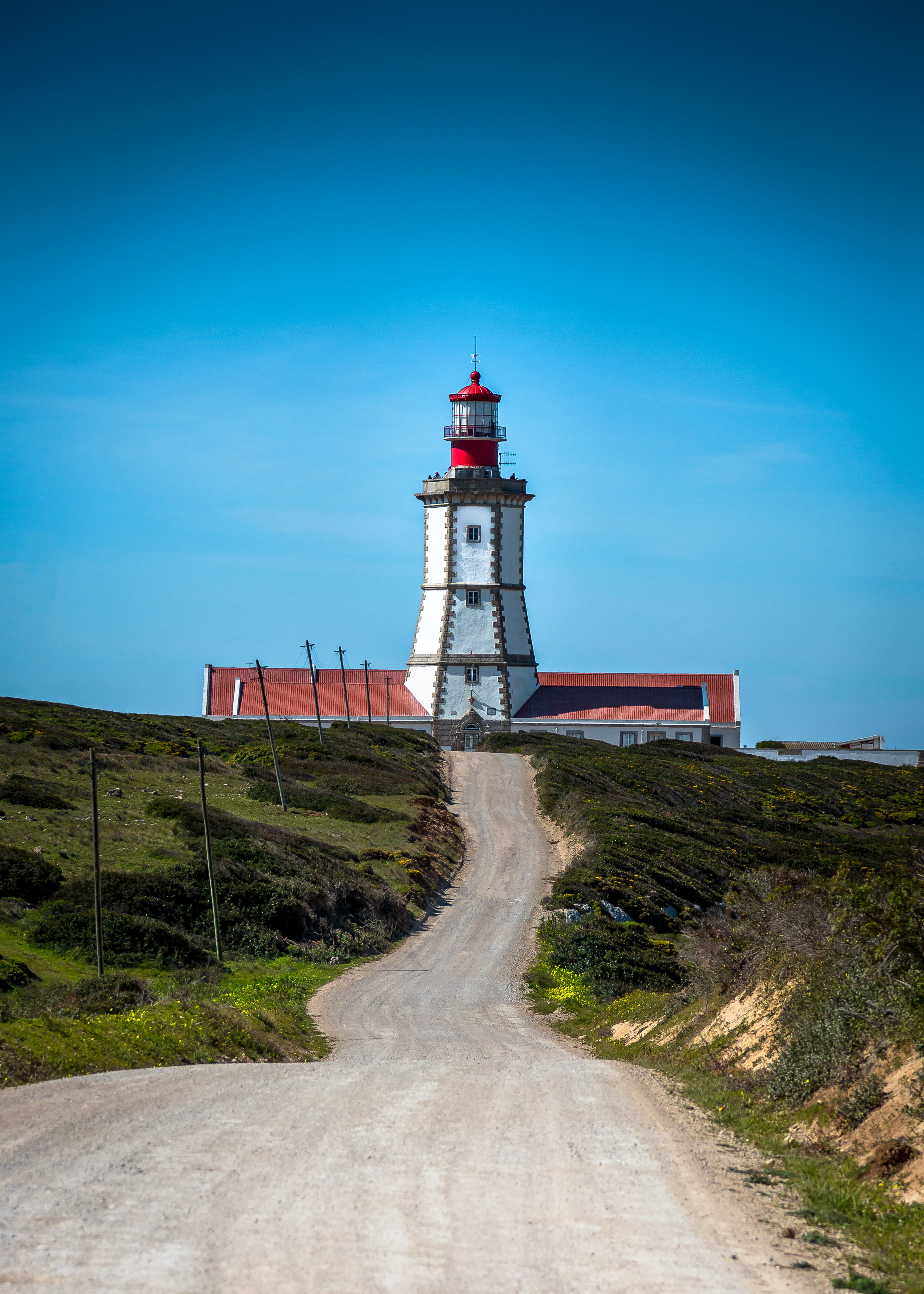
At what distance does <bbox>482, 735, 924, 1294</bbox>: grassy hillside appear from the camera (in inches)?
344

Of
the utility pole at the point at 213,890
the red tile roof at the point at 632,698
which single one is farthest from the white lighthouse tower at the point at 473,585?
the utility pole at the point at 213,890

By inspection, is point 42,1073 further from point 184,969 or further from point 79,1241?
point 184,969

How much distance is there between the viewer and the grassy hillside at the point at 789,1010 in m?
8.75

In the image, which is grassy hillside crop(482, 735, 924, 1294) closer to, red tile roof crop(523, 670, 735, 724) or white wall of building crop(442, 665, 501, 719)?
white wall of building crop(442, 665, 501, 719)

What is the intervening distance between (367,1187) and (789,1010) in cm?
→ 597

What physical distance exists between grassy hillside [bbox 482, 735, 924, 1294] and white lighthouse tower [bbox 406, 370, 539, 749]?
1126 inches

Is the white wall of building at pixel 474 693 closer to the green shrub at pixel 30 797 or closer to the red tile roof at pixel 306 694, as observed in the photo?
the red tile roof at pixel 306 694

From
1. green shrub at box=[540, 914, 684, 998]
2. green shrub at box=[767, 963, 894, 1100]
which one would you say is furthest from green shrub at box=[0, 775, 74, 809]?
green shrub at box=[767, 963, 894, 1100]

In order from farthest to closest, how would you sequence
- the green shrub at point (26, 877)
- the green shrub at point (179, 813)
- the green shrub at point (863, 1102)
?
the green shrub at point (179, 813) < the green shrub at point (26, 877) < the green shrub at point (863, 1102)

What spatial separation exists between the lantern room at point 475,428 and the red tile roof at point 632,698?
513 inches

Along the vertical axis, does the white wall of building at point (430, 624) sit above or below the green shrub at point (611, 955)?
above

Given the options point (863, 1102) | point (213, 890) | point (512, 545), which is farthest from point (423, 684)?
point (863, 1102)

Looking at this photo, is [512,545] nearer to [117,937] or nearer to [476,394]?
[476,394]

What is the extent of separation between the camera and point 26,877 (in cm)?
2206
